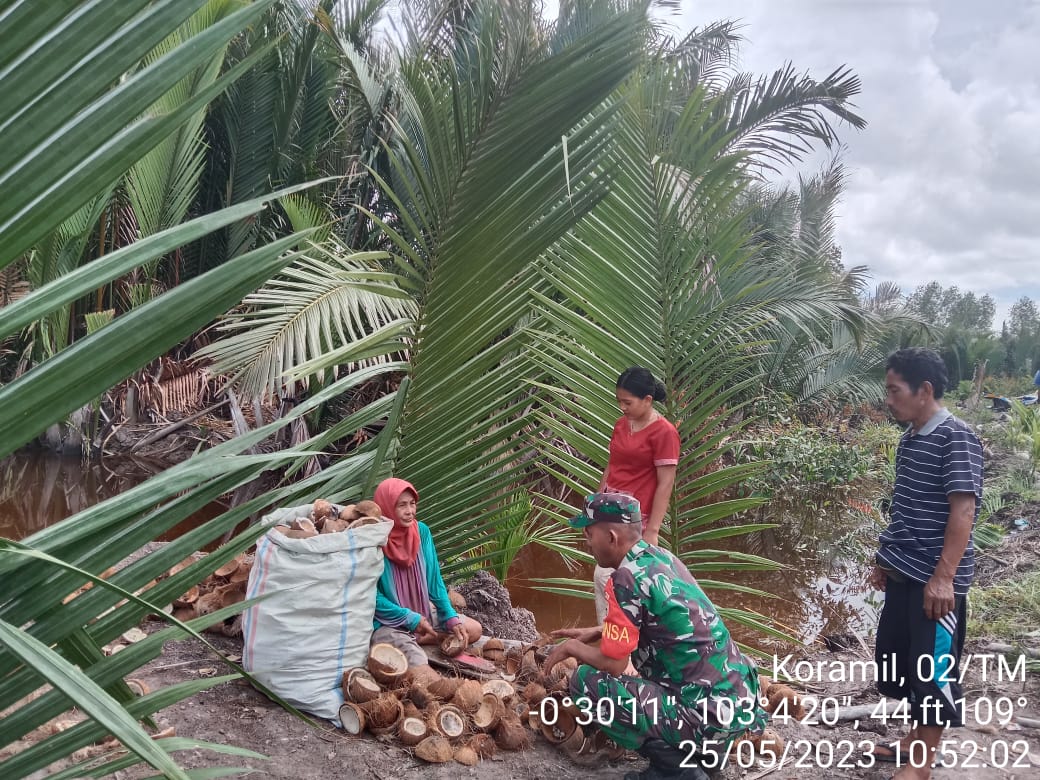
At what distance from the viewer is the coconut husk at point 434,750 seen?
8.82 feet

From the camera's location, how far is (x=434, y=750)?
2699 mm

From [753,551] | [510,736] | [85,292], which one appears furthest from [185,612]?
[753,551]

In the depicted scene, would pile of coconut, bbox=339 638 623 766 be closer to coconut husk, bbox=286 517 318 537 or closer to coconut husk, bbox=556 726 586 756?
coconut husk, bbox=556 726 586 756

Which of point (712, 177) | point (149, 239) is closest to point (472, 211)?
point (712, 177)

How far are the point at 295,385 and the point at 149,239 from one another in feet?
20.1

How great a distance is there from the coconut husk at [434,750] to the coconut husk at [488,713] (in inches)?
6.5

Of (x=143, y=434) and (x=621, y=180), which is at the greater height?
(x=621, y=180)

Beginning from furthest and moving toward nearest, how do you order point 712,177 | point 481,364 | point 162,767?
point 712,177 → point 481,364 → point 162,767

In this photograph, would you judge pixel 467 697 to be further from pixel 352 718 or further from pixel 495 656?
pixel 495 656

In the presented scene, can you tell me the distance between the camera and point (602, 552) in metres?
2.59

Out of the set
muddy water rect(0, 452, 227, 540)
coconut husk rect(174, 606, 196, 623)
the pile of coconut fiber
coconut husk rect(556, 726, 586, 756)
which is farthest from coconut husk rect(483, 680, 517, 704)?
muddy water rect(0, 452, 227, 540)

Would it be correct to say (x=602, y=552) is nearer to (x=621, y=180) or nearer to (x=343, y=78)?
(x=621, y=180)

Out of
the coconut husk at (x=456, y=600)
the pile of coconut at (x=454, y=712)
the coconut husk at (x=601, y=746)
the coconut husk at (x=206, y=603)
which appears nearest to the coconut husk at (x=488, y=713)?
the pile of coconut at (x=454, y=712)

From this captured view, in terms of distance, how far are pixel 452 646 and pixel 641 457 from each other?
1.11m
